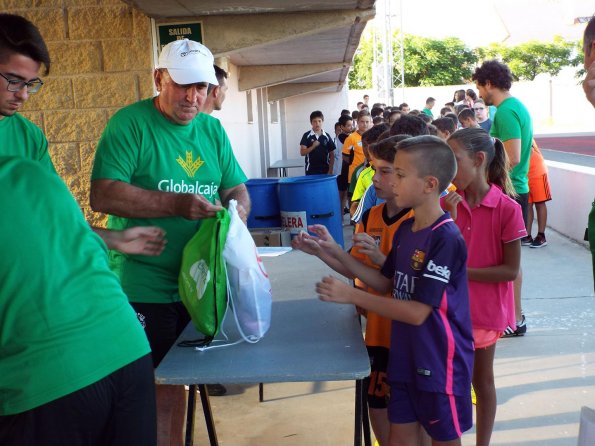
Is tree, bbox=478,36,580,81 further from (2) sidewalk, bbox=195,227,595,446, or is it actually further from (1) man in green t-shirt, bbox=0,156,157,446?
(1) man in green t-shirt, bbox=0,156,157,446

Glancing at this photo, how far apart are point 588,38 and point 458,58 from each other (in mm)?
59984

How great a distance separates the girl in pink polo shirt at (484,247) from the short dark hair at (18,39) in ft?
5.35

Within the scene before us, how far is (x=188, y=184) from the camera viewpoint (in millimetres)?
2750

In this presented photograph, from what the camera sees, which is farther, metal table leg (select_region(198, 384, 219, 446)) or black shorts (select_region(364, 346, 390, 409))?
metal table leg (select_region(198, 384, 219, 446))

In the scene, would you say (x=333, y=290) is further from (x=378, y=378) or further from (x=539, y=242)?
(x=539, y=242)

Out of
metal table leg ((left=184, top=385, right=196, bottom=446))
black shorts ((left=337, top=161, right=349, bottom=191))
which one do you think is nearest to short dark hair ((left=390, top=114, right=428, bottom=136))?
metal table leg ((left=184, top=385, right=196, bottom=446))

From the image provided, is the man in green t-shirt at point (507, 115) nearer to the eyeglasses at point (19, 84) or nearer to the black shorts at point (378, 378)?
the black shorts at point (378, 378)

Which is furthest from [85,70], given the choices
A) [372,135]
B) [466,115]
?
[466,115]

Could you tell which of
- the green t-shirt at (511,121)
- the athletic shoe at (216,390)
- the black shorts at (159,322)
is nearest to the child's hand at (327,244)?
the black shorts at (159,322)

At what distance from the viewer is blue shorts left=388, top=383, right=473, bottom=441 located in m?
2.30

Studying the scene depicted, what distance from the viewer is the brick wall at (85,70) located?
14.4 feet

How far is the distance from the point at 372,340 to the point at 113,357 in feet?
4.37

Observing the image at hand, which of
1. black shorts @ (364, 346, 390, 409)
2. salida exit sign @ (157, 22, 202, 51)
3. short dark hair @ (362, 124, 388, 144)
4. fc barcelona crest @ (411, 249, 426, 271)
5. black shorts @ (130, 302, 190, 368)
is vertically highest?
salida exit sign @ (157, 22, 202, 51)

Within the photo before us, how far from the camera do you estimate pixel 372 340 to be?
2779 mm
